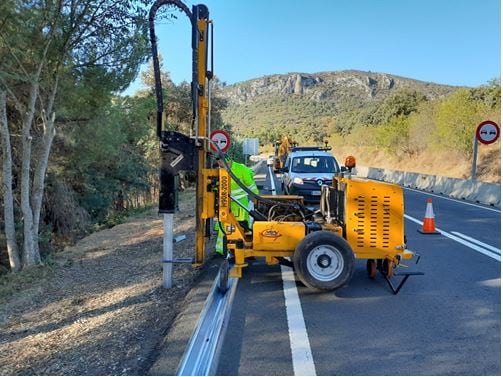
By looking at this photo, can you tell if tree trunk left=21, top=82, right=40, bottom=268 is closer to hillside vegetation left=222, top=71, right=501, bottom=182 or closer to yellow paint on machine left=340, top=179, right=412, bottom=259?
yellow paint on machine left=340, top=179, right=412, bottom=259

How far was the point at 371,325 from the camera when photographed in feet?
15.9

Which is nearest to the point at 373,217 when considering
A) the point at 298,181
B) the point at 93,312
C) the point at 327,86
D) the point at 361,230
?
the point at 361,230

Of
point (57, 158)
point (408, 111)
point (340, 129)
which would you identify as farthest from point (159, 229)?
point (340, 129)

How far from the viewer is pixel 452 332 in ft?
15.3

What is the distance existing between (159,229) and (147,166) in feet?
39.9

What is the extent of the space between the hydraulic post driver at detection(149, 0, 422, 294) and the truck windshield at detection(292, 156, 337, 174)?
8.29 meters

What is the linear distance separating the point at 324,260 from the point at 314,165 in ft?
30.3

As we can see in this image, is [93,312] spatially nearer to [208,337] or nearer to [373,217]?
[208,337]

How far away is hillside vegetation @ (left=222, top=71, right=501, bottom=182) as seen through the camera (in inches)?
1185

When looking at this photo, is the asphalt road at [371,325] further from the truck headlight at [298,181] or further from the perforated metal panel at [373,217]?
the truck headlight at [298,181]

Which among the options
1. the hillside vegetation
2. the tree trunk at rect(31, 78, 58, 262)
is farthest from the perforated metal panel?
the hillside vegetation

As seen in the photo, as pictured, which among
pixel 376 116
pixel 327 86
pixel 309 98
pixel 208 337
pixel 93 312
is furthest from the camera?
pixel 327 86

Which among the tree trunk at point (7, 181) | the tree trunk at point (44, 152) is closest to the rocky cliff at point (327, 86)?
the tree trunk at point (44, 152)

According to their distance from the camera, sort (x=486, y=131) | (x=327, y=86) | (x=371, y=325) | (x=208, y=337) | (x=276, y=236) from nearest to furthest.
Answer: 1. (x=208, y=337)
2. (x=371, y=325)
3. (x=276, y=236)
4. (x=486, y=131)
5. (x=327, y=86)
